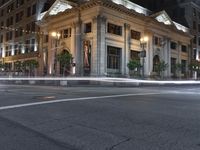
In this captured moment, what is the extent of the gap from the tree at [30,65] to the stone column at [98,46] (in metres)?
16.5

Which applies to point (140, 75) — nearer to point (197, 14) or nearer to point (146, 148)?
point (197, 14)

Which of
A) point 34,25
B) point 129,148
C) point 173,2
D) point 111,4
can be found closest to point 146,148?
point 129,148

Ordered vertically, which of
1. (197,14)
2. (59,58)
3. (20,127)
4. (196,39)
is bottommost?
(20,127)

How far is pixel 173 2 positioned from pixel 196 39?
36.0ft

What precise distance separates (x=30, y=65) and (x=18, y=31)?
47.4 feet

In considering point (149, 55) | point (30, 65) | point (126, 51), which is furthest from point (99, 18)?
point (30, 65)

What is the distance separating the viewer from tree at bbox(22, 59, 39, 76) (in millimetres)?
54844

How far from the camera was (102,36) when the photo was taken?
141ft

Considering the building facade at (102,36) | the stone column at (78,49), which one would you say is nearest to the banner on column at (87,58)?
the building facade at (102,36)

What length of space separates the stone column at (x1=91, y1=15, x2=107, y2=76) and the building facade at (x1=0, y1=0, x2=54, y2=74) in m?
17.3

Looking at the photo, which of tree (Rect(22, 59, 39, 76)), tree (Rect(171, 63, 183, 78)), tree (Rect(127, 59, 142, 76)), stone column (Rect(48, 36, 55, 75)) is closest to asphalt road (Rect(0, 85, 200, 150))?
tree (Rect(127, 59, 142, 76))

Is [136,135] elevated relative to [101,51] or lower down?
lower down

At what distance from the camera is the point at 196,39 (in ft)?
234

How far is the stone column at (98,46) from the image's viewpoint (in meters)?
42.7
